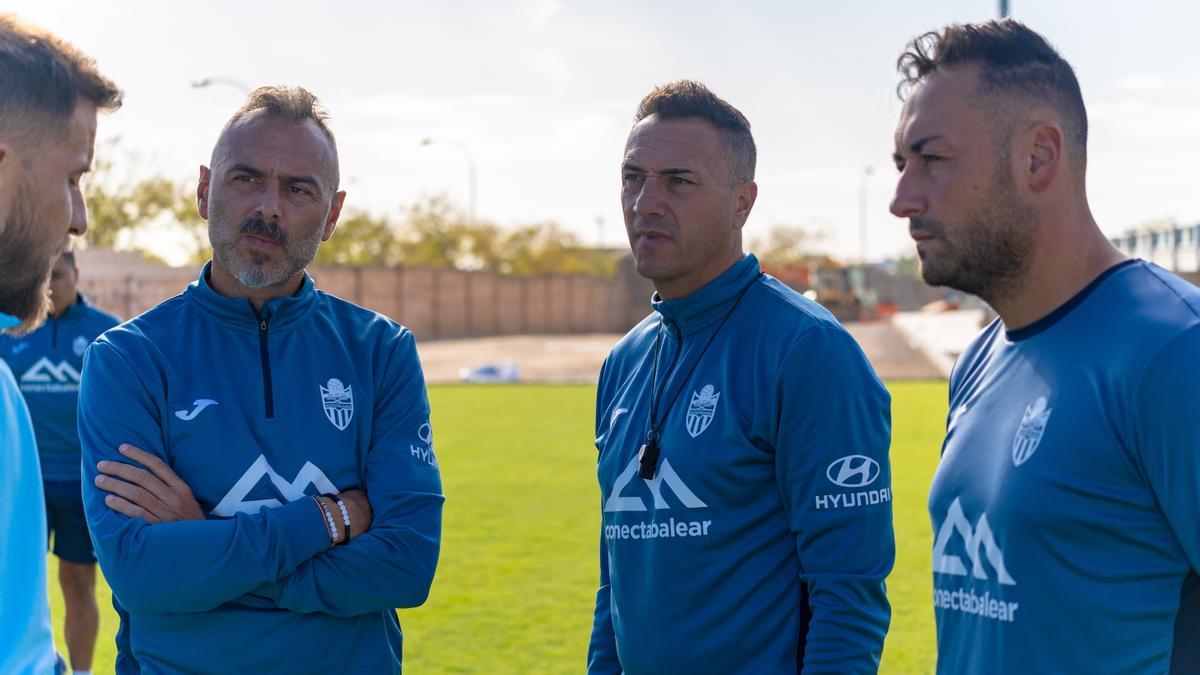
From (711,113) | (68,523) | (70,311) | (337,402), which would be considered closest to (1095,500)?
(711,113)

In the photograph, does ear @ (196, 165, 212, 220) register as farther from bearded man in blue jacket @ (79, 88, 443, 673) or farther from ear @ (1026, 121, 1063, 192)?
ear @ (1026, 121, 1063, 192)

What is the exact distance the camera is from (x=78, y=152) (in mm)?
2406

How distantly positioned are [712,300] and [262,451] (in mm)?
1287

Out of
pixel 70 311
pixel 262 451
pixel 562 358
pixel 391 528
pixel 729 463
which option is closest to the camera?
pixel 729 463

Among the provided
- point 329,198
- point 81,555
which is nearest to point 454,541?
point 81,555

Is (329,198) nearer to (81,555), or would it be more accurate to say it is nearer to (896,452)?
(81,555)

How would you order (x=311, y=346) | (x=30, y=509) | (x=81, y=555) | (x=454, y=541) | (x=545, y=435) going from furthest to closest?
(x=545, y=435) → (x=454, y=541) → (x=81, y=555) → (x=311, y=346) → (x=30, y=509)

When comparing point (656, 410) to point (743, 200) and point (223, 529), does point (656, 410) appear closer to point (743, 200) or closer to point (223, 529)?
point (743, 200)

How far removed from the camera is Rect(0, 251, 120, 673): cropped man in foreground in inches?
260

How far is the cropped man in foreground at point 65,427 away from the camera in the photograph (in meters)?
6.59

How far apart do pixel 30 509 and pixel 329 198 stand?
5.37 ft

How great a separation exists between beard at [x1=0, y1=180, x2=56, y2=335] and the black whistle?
5.02ft

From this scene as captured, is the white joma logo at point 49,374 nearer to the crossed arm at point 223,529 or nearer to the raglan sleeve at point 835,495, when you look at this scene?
the crossed arm at point 223,529

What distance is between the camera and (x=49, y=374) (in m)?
7.14
